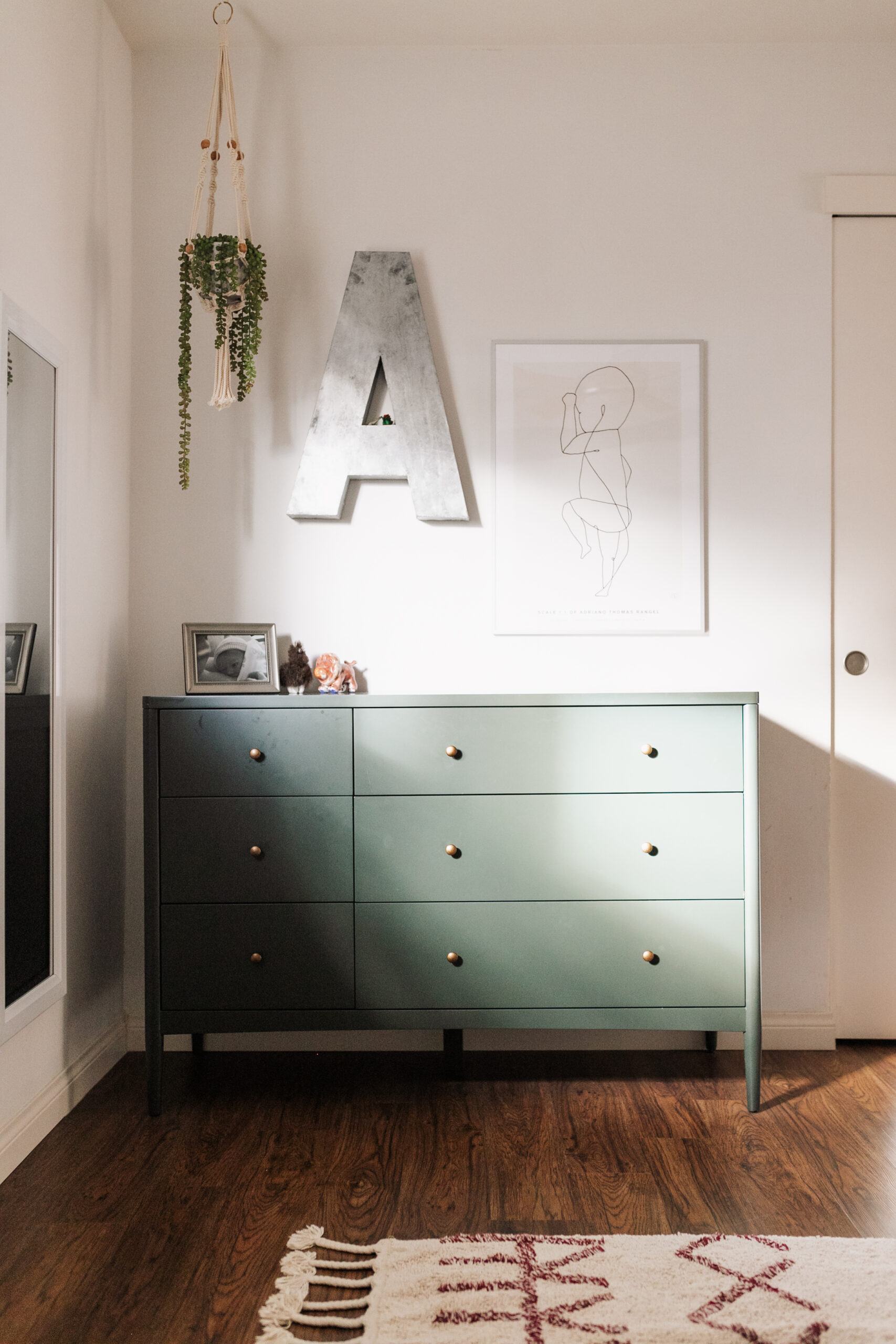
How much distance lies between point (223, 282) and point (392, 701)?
116 cm

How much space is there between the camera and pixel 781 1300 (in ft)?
4.82

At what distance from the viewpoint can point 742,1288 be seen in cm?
150

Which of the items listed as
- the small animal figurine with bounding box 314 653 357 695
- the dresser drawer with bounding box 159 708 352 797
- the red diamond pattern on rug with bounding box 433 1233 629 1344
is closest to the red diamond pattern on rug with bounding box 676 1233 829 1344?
the red diamond pattern on rug with bounding box 433 1233 629 1344

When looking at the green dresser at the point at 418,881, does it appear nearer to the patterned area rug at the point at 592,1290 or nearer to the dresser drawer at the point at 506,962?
the dresser drawer at the point at 506,962

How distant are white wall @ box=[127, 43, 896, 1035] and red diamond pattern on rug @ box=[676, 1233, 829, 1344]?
1.05 metres

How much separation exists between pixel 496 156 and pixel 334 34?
533 millimetres

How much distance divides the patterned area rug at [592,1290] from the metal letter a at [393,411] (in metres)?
1.71

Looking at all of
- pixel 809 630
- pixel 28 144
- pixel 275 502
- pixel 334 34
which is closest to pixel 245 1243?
pixel 275 502

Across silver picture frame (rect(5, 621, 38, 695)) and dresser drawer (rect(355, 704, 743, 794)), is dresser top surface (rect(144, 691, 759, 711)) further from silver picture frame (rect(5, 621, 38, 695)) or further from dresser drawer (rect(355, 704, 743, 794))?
silver picture frame (rect(5, 621, 38, 695))

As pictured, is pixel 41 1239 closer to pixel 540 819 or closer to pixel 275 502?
pixel 540 819

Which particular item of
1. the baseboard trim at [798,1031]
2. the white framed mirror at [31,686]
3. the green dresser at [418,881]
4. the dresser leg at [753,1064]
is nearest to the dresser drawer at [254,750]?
the green dresser at [418,881]

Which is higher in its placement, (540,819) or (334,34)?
(334,34)

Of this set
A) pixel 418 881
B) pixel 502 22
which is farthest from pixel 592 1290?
pixel 502 22

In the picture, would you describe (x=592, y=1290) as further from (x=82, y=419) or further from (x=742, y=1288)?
(x=82, y=419)
